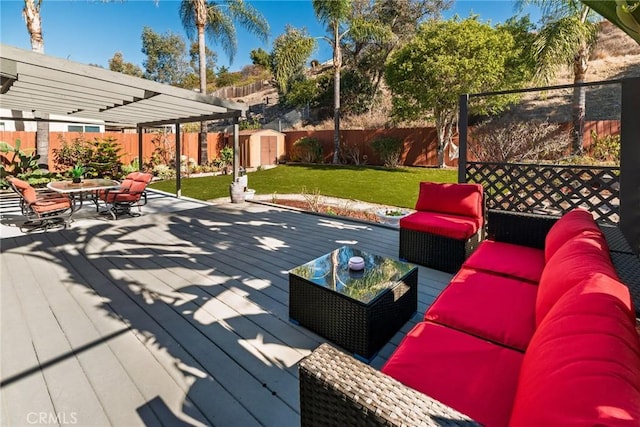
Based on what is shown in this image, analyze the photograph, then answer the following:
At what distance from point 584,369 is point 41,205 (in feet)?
22.1

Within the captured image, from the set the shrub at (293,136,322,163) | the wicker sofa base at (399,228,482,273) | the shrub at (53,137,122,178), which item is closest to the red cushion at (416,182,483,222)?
the wicker sofa base at (399,228,482,273)

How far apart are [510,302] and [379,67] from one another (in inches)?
905

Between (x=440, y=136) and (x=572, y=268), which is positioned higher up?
(x=440, y=136)

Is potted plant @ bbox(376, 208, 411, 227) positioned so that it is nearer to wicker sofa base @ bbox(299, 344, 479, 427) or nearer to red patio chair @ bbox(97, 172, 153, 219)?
red patio chair @ bbox(97, 172, 153, 219)

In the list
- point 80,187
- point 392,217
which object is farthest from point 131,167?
point 392,217

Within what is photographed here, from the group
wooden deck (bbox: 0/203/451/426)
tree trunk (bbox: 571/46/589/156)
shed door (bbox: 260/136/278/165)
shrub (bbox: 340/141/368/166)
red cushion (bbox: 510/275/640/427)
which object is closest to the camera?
red cushion (bbox: 510/275/640/427)

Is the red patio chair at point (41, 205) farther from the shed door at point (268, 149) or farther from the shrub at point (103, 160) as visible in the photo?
the shed door at point (268, 149)

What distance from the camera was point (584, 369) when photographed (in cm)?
88

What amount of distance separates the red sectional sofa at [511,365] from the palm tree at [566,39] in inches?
435

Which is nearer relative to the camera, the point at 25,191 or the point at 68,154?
the point at 25,191

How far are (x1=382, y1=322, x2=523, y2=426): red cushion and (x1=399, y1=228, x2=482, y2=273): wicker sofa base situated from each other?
199 cm

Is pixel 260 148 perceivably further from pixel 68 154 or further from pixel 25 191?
pixel 25 191

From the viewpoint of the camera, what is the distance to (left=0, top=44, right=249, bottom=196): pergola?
12.0 feet

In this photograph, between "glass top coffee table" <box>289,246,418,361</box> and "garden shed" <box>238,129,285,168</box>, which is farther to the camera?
"garden shed" <box>238,129,285,168</box>
